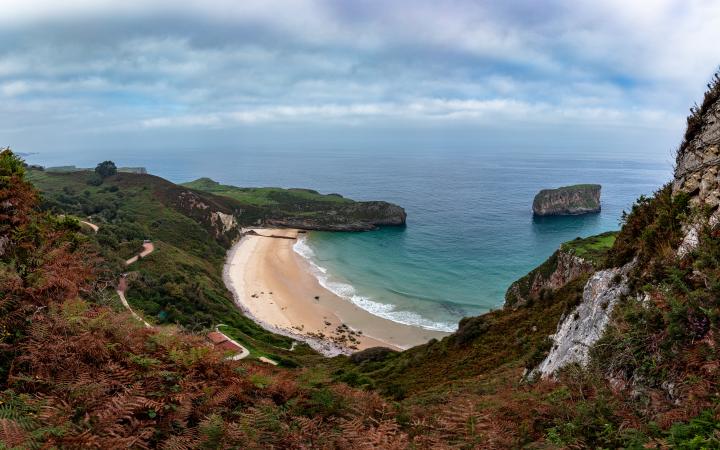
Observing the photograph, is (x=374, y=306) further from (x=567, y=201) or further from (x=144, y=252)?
(x=567, y=201)

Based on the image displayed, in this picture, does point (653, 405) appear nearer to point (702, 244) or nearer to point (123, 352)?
point (702, 244)

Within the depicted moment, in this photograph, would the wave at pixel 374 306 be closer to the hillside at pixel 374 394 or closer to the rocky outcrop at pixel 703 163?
the hillside at pixel 374 394

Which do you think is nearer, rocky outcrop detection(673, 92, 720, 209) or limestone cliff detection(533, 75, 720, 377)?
limestone cliff detection(533, 75, 720, 377)

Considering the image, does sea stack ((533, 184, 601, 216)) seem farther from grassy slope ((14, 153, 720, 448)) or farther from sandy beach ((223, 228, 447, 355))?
grassy slope ((14, 153, 720, 448))

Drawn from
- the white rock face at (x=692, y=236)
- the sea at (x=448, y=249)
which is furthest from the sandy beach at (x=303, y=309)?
the white rock face at (x=692, y=236)

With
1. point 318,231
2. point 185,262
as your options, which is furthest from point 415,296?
point 318,231

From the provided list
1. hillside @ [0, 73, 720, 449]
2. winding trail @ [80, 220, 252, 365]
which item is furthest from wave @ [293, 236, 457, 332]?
hillside @ [0, 73, 720, 449]

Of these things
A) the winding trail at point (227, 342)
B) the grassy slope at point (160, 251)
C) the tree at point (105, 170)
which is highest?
the tree at point (105, 170)
